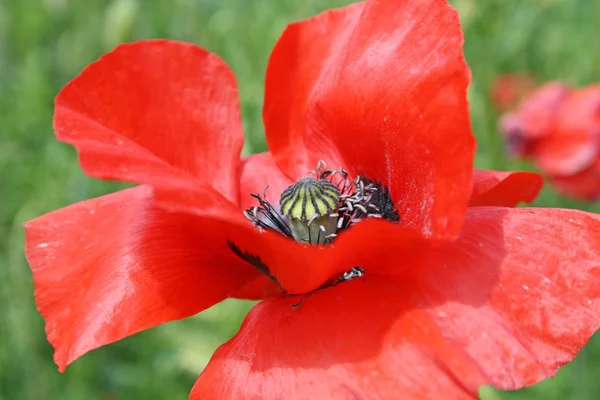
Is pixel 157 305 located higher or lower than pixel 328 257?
lower

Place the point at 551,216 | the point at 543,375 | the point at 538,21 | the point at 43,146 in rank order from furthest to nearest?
the point at 538,21 < the point at 43,146 < the point at 551,216 < the point at 543,375

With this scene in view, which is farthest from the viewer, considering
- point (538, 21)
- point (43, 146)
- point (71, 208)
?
point (538, 21)

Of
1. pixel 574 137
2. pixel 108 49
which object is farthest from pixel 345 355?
pixel 574 137

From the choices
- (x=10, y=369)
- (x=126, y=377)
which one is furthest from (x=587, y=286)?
(x=10, y=369)

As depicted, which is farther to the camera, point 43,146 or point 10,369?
point 43,146

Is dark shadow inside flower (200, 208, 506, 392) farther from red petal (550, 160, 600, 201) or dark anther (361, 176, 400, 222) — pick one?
red petal (550, 160, 600, 201)

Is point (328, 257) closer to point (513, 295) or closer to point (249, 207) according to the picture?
point (513, 295)

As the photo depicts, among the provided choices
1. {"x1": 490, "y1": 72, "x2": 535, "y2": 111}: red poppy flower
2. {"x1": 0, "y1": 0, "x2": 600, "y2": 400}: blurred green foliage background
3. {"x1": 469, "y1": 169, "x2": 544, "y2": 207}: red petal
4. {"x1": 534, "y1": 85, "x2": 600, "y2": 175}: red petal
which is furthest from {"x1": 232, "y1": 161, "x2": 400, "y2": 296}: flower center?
{"x1": 490, "y1": 72, "x2": 535, "y2": 111}: red poppy flower
